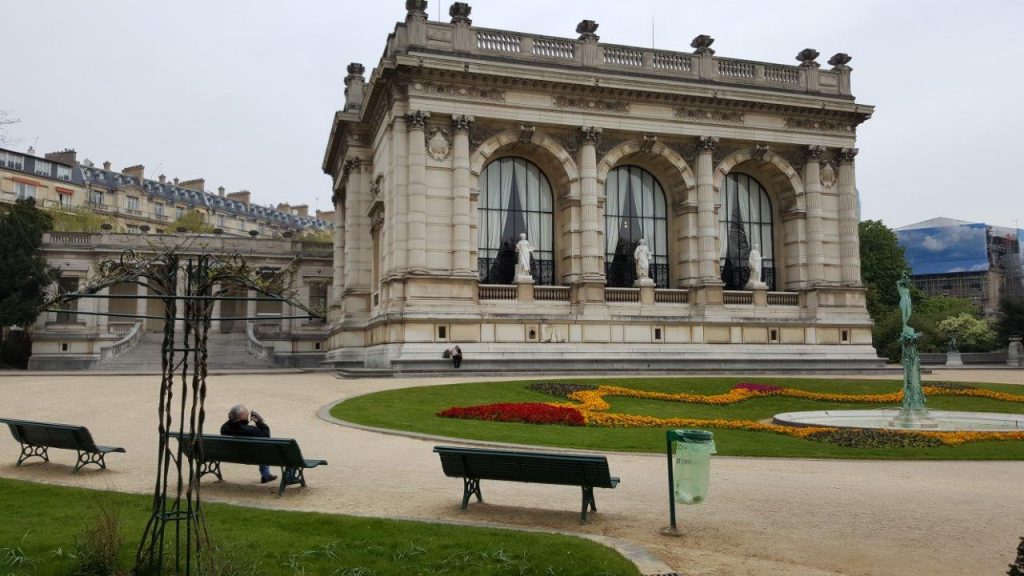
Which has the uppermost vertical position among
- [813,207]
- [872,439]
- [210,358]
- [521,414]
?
[813,207]

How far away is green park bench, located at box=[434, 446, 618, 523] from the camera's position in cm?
1016

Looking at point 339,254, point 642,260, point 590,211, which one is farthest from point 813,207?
point 339,254

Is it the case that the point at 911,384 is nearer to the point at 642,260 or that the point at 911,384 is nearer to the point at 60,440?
the point at 642,260

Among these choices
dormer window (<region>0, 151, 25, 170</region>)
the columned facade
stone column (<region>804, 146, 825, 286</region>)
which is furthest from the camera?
dormer window (<region>0, 151, 25, 170</region>)

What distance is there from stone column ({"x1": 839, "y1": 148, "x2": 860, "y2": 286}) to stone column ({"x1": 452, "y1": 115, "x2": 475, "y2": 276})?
21969mm

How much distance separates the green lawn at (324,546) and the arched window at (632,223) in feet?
113

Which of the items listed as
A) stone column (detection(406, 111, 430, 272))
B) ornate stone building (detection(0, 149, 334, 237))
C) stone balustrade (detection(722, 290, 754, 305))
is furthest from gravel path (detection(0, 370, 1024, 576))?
ornate stone building (detection(0, 149, 334, 237))

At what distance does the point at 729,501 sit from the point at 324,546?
631 centimetres

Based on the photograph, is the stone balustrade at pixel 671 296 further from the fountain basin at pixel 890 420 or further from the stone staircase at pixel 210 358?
the stone staircase at pixel 210 358

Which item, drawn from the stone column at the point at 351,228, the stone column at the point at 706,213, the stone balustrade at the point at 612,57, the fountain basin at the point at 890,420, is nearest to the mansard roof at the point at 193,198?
the stone column at the point at 351,228

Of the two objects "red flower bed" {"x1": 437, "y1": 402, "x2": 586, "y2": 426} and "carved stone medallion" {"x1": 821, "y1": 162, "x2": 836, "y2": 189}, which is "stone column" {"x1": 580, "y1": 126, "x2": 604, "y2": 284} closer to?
"carved stone medallion" {"x1": 821, "y1": 162, "x2": 836, "y2": 189}

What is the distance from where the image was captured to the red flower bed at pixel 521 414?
830 inches

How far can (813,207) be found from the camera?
145 feet

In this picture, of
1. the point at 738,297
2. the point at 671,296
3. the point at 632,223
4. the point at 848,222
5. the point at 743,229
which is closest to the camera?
the point at 671,296
